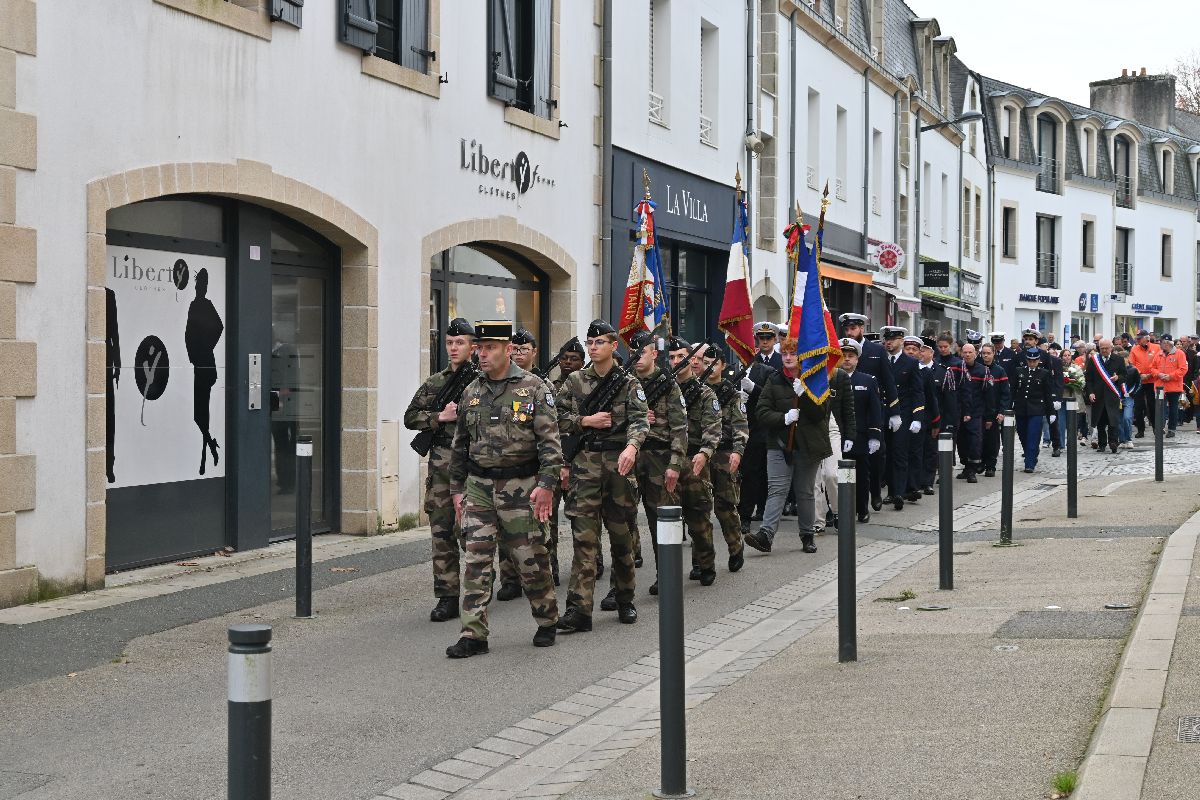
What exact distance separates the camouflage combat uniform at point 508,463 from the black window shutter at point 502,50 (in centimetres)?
749

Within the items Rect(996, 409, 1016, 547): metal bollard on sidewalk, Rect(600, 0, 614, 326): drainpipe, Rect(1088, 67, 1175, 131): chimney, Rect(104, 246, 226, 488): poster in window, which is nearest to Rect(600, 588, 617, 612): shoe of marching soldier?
Rect(104, 246, 226, 488): poster in window

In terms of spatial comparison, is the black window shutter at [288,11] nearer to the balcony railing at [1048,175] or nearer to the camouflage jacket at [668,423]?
the camouflage jacket at [668,423]

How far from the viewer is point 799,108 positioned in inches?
1003

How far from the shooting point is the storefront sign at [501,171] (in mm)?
14578

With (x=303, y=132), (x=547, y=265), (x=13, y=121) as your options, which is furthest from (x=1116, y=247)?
(x=13, y=121)

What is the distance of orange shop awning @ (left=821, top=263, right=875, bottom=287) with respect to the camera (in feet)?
88.3

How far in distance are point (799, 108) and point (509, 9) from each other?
36.4ft

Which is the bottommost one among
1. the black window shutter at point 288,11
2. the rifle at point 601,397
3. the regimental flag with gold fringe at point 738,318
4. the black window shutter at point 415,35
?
the rifle at point 601,397

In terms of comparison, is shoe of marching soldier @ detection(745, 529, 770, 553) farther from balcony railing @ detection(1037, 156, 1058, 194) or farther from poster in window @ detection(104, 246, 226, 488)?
balcony railing @ detection(1037, 156, 1058, 194)

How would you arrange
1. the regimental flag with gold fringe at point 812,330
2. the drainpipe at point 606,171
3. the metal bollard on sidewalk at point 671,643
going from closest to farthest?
the metal bollard on sidewalk at point 671,643 < the regimental flag with gold fringe at point 812,330 < the drainpipe at point 606,171

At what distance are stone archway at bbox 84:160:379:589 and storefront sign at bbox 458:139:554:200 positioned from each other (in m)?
1.97

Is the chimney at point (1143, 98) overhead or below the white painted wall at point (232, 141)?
overhead

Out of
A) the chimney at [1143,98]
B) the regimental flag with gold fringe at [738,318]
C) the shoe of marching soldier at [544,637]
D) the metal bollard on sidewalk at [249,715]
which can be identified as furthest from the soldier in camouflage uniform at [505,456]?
the chimney at [1143,98]

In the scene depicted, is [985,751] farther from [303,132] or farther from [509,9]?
[509,9]
